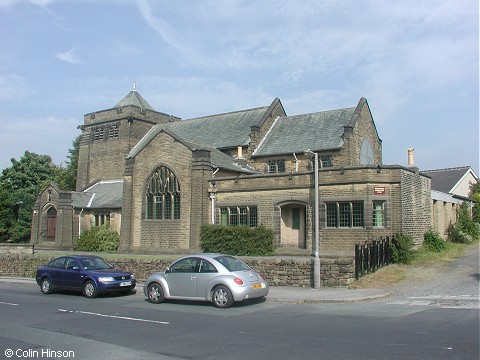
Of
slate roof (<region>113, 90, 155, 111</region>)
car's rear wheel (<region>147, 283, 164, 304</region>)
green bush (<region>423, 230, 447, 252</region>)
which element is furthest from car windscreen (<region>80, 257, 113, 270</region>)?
slate roof (<region>113, 90, 155, 111</region>)

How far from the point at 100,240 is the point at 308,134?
689 inches

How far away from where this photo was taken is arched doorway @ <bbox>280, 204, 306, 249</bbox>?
91.7 feet

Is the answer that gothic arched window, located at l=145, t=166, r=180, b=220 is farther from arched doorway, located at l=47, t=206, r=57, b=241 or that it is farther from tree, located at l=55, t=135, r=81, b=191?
tree, located at l=55, t=135, r=81, b=191

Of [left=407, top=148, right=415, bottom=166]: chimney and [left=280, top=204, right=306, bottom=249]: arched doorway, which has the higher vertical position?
[left=407, top=148, right=415, bottom=166]: chimney

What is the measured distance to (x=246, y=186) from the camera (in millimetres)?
29203

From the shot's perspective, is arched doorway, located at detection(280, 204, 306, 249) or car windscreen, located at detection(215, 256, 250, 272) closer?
car windscreen, located at detection(215, 256, 250, 272)

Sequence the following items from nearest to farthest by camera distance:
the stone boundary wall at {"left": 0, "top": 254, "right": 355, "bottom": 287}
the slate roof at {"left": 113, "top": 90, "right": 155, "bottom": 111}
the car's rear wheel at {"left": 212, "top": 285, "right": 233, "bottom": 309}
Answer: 1. the car's rear wheel at {"left": 212, "top": 285, "right": 233, "bottom": 309}
2. the stone boundary wall at {"left": 0, "top": 254, "right": 355, "bottom": 287}
3. the slate roof at {"left": 113, "top": 90, "right": 155, "bottom": 111}

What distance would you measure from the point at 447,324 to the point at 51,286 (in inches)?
580

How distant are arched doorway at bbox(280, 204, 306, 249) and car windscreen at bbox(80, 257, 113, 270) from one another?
11.4 meters

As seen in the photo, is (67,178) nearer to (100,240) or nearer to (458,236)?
(100,240)

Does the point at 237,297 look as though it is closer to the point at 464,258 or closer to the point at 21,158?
the point at 464,258

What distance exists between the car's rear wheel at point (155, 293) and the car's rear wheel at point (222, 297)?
2138 millimetres

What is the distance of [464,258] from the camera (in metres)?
24.1

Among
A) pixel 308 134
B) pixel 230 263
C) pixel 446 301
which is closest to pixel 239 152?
pixel 308 134
